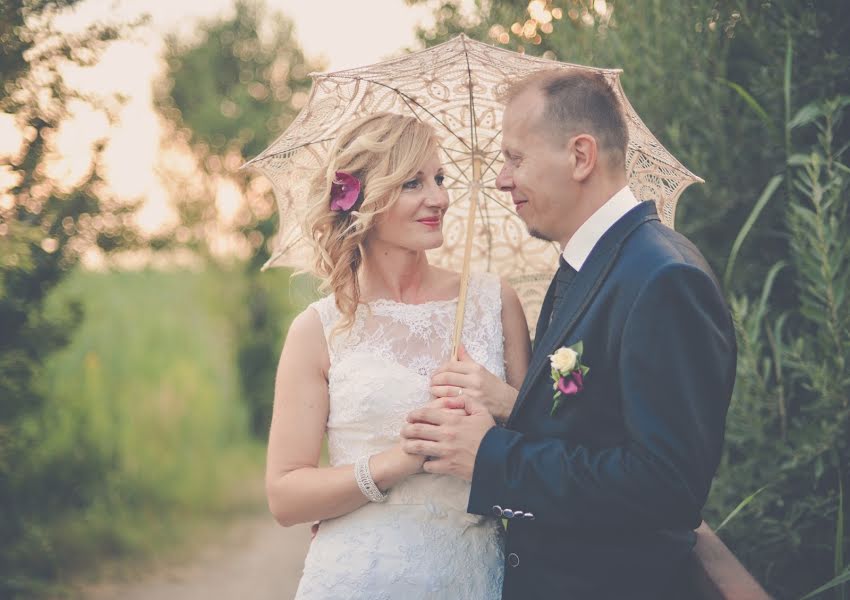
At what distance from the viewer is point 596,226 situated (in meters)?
2.26

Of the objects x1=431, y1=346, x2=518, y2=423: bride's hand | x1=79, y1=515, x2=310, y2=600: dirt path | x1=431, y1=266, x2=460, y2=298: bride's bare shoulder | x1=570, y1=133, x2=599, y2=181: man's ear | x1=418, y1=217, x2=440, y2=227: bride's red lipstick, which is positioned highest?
x1=570, y1=133, x2=599, y2=181: man's ear

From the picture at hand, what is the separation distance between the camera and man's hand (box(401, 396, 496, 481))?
2.20 m

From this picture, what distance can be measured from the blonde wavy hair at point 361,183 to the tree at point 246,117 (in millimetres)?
6625

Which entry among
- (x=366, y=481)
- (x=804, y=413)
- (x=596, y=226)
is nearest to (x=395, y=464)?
(x=366, y=481)

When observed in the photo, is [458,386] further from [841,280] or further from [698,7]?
[698,7]

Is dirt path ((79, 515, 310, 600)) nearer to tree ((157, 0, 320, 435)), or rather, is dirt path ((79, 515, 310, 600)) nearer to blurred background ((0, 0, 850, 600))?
blurred background ((0, 0, 850, 600))

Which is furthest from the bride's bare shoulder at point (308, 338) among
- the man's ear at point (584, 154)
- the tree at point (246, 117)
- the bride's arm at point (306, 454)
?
the tree at point (246, 117)

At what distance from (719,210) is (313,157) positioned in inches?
72.8

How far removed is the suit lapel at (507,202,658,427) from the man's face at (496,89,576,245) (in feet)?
0.63

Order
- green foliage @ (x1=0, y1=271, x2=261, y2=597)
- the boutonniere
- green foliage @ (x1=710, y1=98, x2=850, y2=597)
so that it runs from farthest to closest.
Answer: green foliage @ (x1=0, y1=271, x2=261, y2=597) → green foliage @ (x1=710, y1=98, x2=850, y2=597) → the boutonniere

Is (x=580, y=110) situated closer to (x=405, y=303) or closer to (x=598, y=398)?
(x=598, y=398)

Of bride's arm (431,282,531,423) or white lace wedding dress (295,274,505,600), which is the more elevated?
bride's arm (431,282,531,423)

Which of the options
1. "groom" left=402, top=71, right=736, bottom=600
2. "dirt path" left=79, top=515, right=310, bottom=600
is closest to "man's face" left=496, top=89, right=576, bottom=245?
"groom" left=402, top=71, right=736, bottom=600

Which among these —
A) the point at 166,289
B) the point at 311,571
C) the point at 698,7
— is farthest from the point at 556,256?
the point at 166,289
